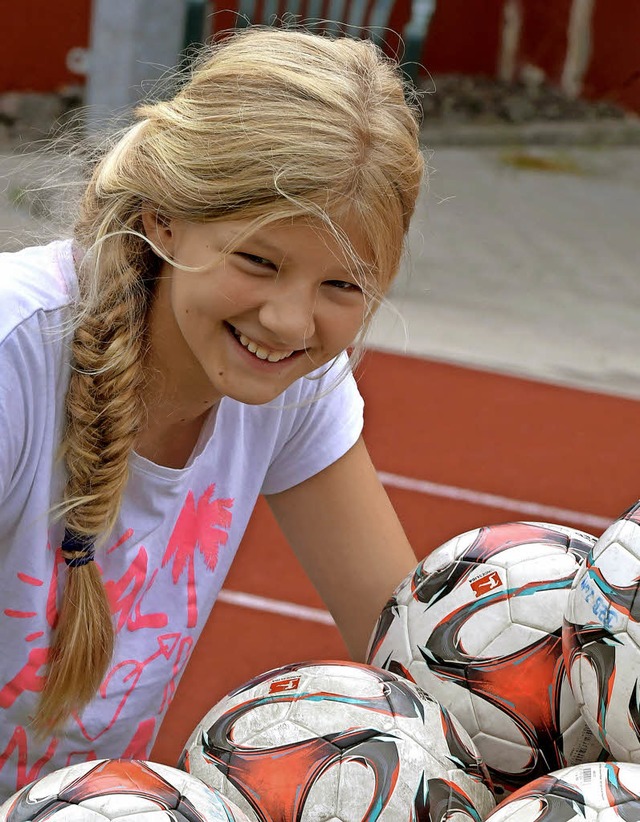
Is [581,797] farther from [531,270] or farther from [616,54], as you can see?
[616,54]

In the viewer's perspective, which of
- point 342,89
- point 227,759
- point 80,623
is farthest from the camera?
point 80,623

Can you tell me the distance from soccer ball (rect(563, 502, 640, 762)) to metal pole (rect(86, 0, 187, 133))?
697 cm

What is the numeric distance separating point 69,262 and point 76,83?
29.3 feet

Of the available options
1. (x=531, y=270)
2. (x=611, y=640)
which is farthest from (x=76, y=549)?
(x=531, y=270)

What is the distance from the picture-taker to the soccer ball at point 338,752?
1.32m

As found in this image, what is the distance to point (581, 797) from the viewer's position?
1240 mm

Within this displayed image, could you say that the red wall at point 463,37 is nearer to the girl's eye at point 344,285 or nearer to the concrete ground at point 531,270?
the concrete ground at point 531,270

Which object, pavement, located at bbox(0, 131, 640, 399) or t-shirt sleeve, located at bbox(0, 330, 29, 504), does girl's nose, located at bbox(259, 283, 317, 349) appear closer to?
t-shirt sleeve, located at bbox(0, 330, 29, 504)

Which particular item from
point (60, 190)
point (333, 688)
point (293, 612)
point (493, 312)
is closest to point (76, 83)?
point (493, 312)

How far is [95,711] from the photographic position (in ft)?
6.22

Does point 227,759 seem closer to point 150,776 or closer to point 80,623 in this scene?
point 150,776

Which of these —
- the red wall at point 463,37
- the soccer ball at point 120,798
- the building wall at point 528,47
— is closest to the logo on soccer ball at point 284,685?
the soccer ball at point 120,798

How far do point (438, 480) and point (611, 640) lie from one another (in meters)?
4.35

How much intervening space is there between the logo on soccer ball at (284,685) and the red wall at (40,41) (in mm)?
9158
